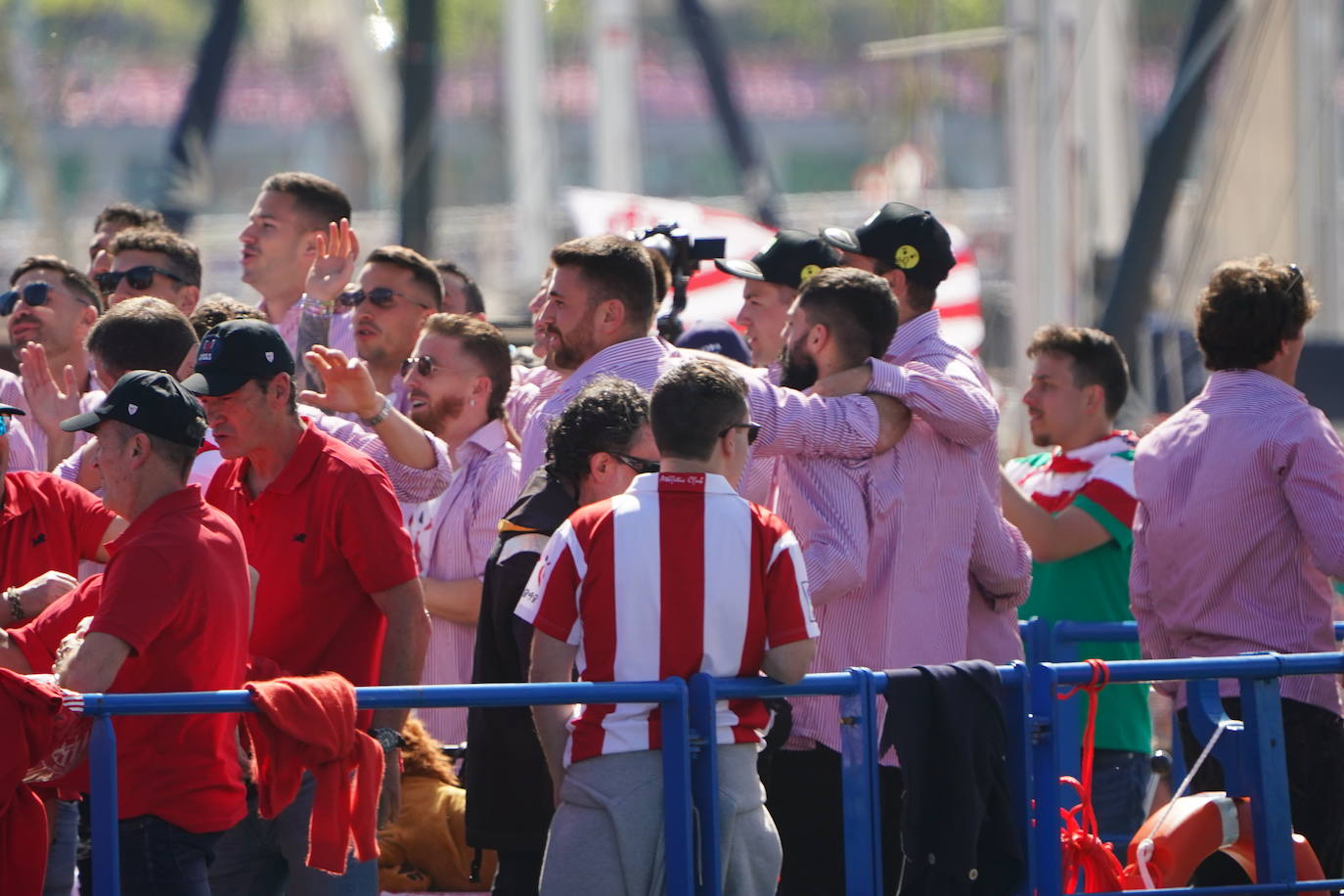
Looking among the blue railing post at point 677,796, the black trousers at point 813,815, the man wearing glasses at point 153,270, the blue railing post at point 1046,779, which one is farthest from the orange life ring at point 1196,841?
the man wearing glasses at point 153,270

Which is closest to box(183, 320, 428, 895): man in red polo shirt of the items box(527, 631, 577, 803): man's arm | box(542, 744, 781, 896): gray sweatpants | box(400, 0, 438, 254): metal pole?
box(527, 631, 577, 803): man's arm

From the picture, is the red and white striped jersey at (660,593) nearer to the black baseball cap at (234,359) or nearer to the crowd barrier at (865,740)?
the crowd barrier at (865,740)

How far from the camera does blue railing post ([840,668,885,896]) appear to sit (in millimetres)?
4723

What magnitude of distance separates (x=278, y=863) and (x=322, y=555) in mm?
794

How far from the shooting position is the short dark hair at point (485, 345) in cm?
630

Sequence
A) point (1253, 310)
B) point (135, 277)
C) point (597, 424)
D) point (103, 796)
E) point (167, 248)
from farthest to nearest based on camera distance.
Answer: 1. point (167, 248)
2. point (135, 277)
3. point (1253, 310)
4. point (597, 424)
5. point (103, 796)

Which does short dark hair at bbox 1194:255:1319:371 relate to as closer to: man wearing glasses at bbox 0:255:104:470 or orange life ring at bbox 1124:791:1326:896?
orange life ring at bbox 1124:791:1326:896

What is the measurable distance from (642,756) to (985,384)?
1911mm

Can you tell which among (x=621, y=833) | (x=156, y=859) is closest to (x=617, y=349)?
(x=621, y=833)

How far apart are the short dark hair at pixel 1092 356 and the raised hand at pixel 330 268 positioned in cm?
239

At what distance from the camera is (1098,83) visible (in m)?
17.5

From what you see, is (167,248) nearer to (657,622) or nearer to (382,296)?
(382,296)

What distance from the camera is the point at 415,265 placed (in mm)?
6852

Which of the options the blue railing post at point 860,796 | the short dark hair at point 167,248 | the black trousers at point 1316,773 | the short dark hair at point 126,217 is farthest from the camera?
the short dark hair at point 126,217
